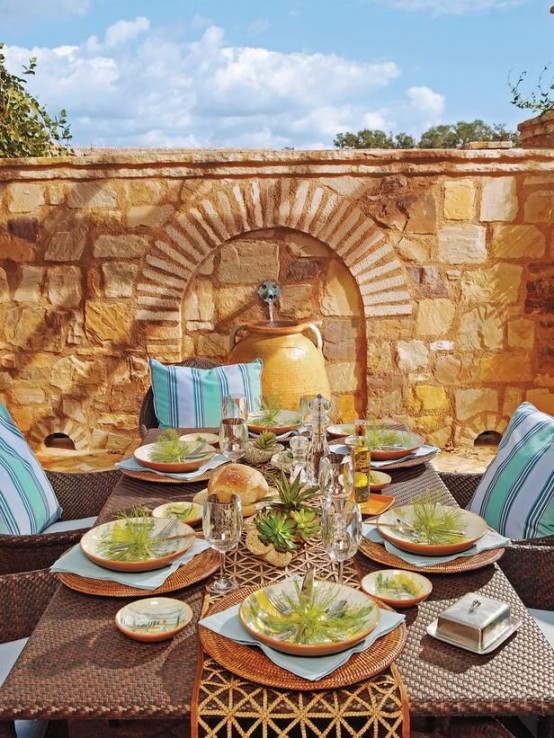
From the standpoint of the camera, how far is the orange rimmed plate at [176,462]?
224cm

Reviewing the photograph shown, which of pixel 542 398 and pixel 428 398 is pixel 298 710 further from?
pixel 542 398

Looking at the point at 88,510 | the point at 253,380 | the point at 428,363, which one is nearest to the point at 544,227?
the point at 428,363

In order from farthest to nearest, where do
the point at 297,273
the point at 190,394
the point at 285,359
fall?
the point at 297,273
the point at 285,359
the point at 190,394

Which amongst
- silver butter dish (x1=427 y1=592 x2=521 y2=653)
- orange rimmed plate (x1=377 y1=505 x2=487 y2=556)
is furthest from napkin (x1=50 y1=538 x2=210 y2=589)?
silver butter dish (x1=427 y1=592 x2=521 y2=653)

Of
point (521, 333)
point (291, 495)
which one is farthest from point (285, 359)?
point (291, 495)

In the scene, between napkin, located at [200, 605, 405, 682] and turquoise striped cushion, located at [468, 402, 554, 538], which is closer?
napkin, located at [200, 605, 405, 682]

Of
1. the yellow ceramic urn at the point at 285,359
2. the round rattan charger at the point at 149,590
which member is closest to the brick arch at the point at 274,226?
the yellow ceramic urn at the point at 285,359

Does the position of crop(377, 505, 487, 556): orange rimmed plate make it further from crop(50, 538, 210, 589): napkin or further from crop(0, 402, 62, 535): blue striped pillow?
crop(0, 402, 62, 535): blue striped pillow

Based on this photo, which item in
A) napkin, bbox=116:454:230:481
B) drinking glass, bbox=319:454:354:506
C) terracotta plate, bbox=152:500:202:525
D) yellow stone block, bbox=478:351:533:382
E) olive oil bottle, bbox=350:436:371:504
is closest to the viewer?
drinking glass, bbox=319:454:354:506

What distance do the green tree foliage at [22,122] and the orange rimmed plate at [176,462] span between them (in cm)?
339

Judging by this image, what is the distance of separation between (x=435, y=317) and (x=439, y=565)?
278cm

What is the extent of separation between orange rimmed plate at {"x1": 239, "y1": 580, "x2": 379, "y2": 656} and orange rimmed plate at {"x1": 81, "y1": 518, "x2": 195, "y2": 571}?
0.88 ft

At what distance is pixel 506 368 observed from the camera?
4.30 m

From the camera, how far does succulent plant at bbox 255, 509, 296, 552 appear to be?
165 cm
